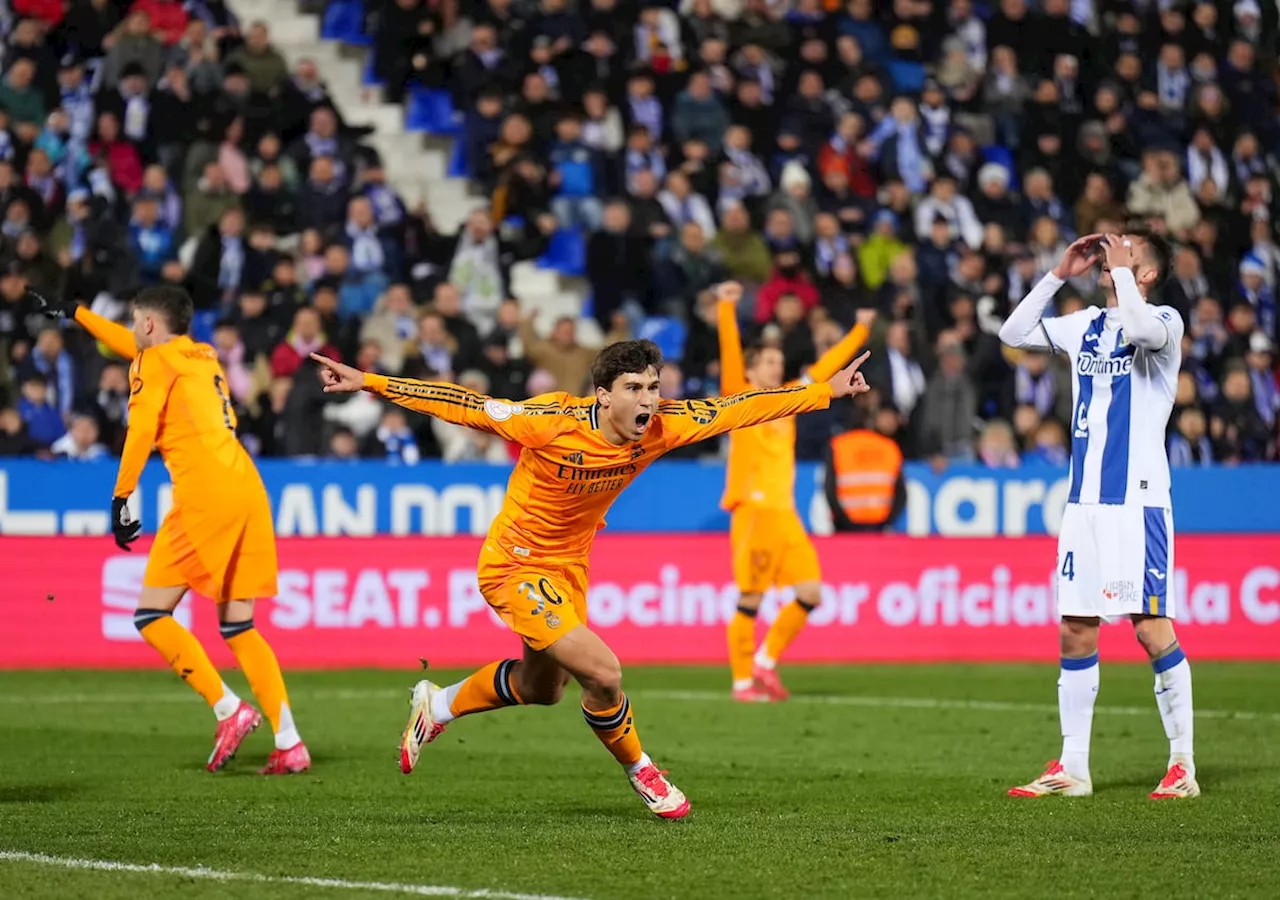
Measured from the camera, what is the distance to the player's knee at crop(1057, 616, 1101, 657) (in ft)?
30.6

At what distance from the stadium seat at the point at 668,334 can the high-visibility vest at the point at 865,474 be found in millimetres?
2748

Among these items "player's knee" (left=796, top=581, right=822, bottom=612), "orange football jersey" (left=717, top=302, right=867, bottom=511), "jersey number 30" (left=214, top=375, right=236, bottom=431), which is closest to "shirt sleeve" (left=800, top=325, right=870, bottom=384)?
"orange football jersey" (left=717, top=302, right=867, bottom=511)

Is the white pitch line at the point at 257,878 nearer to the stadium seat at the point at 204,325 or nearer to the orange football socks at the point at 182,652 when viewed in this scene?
the orange football socks at the point at 182,652

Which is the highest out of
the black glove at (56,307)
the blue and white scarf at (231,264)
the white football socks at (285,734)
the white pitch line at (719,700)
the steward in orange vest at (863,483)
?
the blue and white scarf at (231,264)

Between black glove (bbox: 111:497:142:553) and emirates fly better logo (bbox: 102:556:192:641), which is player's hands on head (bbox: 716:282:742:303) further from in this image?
emirates fly better logo (bbox: 102:556:192:641)

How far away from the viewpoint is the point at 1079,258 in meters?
9.64

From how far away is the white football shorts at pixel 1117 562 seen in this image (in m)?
9.12

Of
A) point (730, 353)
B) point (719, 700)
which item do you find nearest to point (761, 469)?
point (730, 353)

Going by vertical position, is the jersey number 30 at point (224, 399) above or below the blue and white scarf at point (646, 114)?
below

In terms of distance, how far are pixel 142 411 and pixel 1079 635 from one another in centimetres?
496

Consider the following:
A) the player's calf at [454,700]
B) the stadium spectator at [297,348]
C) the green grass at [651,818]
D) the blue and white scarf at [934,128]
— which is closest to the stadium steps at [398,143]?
the stadium spectator at [297,348]

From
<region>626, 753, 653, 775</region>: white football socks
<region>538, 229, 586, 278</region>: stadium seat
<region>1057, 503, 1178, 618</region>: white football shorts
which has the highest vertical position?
<region>538, 229, 586, 278</region>: stadium seat

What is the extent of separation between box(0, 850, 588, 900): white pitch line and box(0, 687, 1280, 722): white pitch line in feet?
23.1

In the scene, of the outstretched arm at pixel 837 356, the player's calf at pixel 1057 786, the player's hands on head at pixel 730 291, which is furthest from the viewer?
the outstretched arm at pixel 837 356
